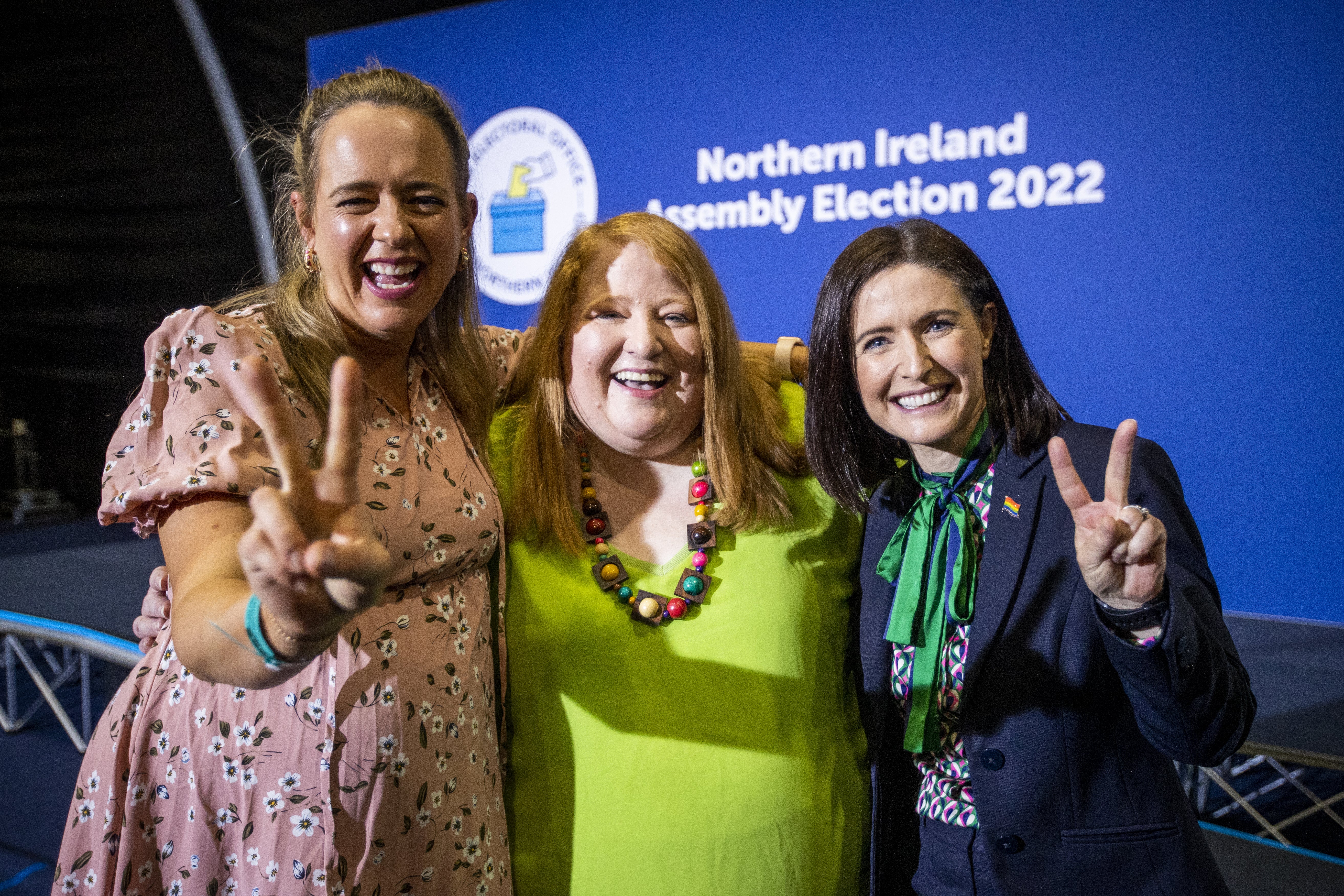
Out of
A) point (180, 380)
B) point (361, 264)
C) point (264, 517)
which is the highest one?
point (361, 264)

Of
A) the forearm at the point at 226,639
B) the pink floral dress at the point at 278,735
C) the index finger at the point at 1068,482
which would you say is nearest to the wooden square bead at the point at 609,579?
the pink floral dress at the point at 278,735

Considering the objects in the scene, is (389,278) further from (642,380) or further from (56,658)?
(56,658)

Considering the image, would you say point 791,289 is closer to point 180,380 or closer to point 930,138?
point 930,138

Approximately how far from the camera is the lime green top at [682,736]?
1.40 metres

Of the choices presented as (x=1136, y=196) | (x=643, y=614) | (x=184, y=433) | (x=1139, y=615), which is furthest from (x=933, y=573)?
(x=1136, y=196)

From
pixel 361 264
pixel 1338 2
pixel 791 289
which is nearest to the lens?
pixel 361 264

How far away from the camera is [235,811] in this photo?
1.21 metres

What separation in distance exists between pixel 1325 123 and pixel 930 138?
3.75 ft

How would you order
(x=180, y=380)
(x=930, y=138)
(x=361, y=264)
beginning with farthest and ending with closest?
(x=930, y=138) < (x=361, y=264) < (x=180, y=380)

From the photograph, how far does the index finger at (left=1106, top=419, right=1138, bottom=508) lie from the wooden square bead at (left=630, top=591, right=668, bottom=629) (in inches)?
28.5

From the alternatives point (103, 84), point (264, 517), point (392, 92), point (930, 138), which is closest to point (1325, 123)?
point (930, 138)

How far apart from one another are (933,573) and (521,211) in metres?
3.30

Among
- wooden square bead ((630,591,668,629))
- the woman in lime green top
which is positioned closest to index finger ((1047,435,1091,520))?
the woman in lime green top

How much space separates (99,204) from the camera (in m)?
5.85
